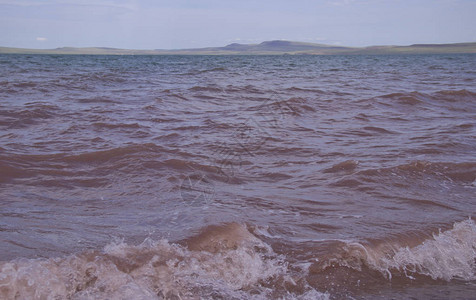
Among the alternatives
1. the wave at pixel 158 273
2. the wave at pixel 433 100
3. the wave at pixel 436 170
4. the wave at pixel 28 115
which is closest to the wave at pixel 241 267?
the wave at pixel 158 273

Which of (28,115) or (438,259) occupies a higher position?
(28,115)

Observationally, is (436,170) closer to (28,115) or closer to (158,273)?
(158,273)

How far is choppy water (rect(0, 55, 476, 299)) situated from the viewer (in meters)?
2.63

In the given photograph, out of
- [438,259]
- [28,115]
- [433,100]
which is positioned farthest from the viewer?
[433,100]

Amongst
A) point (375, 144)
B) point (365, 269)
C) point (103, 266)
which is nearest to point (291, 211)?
point (365, 269)

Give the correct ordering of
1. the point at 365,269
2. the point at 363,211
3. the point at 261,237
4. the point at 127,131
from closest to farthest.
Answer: the point at 365,269
the point at 261,237
the point at 363,211
the point at 127,131

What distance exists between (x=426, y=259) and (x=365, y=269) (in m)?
0.47

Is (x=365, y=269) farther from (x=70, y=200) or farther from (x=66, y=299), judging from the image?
(x=70, y=200)

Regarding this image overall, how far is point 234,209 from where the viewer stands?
3.77 m

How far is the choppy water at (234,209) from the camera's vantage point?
2.63 meters

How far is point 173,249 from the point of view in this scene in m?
2.95

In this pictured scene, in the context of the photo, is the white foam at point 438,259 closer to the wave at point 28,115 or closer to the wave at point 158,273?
the wave at point 158,273

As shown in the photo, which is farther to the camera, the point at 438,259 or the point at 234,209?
the point at 234,209

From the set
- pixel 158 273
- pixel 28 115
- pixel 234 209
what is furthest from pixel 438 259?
pixel 28 115
